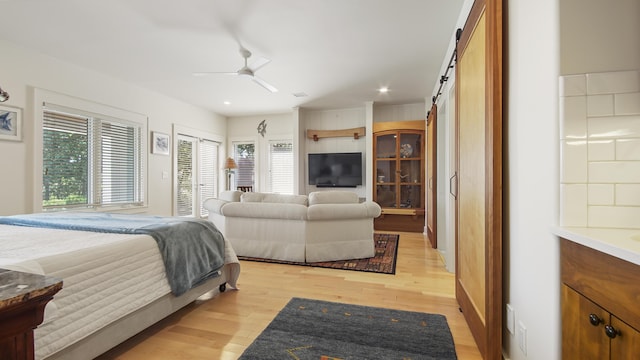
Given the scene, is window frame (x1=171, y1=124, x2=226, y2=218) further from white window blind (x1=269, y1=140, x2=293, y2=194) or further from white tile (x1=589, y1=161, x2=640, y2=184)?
white tile (x1=589, y1=161, x2=640, y2=184)

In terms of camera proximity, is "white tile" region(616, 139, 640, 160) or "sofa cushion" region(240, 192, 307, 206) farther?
"sofa cushion" region(240, 192, 307, 206)

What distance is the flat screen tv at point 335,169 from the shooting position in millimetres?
5852

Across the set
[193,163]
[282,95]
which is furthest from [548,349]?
[193,163]

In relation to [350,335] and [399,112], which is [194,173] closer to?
[399,112]

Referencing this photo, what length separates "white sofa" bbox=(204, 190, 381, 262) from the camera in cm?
325

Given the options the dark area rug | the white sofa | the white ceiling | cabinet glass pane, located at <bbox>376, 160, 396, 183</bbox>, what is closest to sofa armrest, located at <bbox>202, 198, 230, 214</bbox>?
the white sofa

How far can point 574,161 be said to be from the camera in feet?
3.14

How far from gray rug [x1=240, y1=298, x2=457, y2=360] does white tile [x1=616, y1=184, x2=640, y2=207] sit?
1.18 meters

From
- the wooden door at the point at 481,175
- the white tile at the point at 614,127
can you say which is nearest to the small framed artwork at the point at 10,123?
the wooden door at the point at 481,175

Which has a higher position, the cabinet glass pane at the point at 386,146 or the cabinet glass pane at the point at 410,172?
the cabinet glass pane at the point at 386,146

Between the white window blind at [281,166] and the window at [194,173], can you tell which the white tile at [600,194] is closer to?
the window at [194,173]

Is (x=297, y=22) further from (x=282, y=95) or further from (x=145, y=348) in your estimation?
(x=145, y=348)

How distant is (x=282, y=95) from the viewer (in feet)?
16.4

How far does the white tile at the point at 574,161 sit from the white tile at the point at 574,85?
0.17 meters
